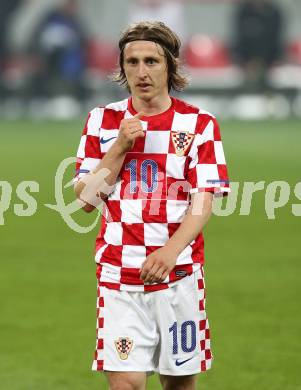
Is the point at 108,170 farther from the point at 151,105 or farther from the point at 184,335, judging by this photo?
the point at 184,335

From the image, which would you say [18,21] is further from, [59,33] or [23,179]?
[23,179]

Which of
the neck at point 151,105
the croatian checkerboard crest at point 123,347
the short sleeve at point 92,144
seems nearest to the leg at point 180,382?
the croatian checkerboard crest at point 123,347

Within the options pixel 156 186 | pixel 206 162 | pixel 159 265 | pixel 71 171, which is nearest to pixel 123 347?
pixel 159 265

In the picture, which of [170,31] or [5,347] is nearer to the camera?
[170,31]

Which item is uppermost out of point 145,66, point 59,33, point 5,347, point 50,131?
point 59,33

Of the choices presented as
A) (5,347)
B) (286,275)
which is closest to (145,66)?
(5,347)

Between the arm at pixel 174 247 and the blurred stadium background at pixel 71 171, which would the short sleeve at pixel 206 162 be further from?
the blurred stadium background at pixel 71 171

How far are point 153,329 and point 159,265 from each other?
35 cm

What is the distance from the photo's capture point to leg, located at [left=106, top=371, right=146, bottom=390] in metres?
4.96

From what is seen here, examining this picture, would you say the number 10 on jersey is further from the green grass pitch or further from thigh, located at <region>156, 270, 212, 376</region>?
the green grass pitch

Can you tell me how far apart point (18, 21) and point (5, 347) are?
22665mm

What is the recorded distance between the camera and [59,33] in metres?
27.5

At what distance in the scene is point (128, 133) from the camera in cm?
477

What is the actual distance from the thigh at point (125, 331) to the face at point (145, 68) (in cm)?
77
